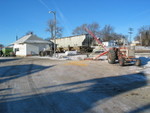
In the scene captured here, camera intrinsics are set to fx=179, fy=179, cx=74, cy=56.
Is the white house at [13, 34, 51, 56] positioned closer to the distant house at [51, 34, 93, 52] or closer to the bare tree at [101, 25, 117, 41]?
the distant house at [51, 34, 93, 52]

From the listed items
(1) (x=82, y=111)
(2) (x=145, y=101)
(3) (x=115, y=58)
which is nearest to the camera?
(1) (x=82, y=111)

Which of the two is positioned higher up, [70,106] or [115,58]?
[115,58]

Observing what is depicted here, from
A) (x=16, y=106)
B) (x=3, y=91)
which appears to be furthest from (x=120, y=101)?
(x=3, y=91)

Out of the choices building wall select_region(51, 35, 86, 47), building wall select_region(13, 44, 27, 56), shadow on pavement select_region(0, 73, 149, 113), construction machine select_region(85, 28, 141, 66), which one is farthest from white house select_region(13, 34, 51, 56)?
shadow on pavement select_region(0, 73, 149, 113)

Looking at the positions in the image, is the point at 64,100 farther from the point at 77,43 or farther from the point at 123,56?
the point at 77,43

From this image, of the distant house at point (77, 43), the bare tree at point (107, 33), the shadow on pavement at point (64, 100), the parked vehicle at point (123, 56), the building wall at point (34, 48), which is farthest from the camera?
the bare tree at point (107, 33)

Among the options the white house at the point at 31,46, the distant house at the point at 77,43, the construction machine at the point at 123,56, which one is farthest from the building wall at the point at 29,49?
the construction machine at the point at 123,56

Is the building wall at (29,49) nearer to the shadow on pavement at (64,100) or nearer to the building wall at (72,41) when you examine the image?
the building wall at (72,41)

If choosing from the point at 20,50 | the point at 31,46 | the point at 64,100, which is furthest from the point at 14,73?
the point at 20,50

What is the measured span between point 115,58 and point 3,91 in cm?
1178

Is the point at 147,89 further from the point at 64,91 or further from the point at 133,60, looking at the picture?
the point at 133,60

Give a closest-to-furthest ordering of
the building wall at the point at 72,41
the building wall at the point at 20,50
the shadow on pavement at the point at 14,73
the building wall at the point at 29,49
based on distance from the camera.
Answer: the shadow on pavement at the point at 14,73 → the building wall at the point at 29,49 → the building wall at the point at 20,50 → the building wall at the point at 72,41

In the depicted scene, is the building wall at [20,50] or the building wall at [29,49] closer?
the building wall at [29,49]

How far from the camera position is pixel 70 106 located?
5.82 meters
